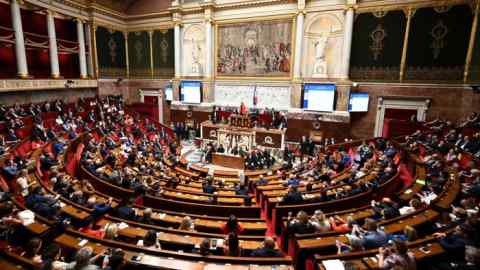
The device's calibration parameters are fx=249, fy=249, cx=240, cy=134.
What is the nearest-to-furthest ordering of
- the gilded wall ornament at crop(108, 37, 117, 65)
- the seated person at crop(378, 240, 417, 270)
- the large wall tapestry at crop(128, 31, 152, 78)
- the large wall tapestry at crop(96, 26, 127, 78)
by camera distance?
the seated person at crop(378, 240, 417, 270), the large wall tapestry at crop(96, 26, 127, 78), the gilded wall ornament at crop(108, 37, 117, 65), the large wall tapestry at crop(128, 31, 152, 78)

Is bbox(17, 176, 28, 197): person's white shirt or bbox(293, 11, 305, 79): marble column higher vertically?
bbox(293, 11, 305, 79): marble column

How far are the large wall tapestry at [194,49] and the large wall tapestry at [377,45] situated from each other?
11.8 metres

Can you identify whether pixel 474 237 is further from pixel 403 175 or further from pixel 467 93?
pixel 467 93

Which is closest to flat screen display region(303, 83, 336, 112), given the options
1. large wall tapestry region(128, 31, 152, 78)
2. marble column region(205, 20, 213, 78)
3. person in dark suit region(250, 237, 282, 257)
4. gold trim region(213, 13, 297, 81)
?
gold trim region(213, 13, 297, 81)

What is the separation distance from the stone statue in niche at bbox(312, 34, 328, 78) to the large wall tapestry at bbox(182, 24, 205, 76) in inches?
365

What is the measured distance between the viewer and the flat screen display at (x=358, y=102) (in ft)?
54.6

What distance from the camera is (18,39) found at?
48.9 feet

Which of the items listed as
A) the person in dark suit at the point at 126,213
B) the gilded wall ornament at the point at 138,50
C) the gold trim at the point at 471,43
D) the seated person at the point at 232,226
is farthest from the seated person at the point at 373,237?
the gilded wall ornament at the point at 138,50

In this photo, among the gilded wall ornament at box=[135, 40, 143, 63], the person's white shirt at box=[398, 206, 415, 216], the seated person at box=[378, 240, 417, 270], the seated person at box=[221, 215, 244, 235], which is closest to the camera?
the seated person at box=[378, 240, 417, 270]

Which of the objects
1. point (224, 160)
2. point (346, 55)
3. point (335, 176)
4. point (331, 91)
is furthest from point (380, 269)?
point (346, 55)

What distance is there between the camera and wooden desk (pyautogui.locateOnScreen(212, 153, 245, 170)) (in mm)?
14227

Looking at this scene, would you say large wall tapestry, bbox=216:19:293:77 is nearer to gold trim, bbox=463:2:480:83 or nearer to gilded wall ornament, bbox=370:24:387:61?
gilded wall ornament, bbox=370:24:387:61

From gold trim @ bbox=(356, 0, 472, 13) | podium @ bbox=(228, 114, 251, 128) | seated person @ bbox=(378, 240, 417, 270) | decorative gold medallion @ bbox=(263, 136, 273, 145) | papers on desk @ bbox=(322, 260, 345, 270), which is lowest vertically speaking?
decorative gold medallion @ bbox=(263, 136, 273, 145)

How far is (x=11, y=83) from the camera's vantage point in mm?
14156
